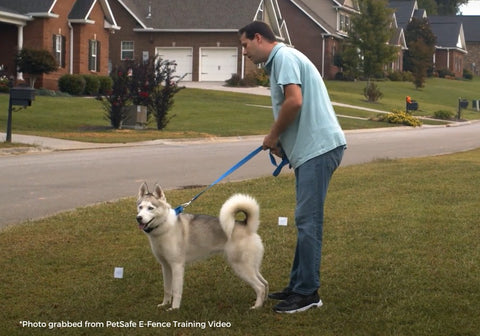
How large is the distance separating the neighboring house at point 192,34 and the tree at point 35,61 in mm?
18248

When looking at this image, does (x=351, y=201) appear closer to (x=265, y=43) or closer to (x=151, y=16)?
(x=265, y=43)

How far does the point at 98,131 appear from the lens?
90.6 feet

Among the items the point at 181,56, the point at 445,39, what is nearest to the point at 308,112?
the point at 181,56

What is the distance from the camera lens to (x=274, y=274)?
7.73 m

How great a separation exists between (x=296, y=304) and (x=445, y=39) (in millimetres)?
93341

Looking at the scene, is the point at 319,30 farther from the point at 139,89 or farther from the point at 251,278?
the point at 251,278

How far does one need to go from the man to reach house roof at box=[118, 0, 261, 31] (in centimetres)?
5058

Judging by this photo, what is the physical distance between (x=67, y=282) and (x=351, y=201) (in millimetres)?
5571

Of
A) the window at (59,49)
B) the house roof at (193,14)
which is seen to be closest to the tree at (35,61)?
the window at (59,49)

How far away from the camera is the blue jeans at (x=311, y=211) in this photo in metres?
6.34

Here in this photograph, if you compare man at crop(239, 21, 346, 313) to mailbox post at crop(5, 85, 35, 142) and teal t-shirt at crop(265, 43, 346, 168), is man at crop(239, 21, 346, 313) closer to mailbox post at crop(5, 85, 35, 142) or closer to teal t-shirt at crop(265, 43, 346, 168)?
teal t-shirt at crop(265, 43, 346, 168)

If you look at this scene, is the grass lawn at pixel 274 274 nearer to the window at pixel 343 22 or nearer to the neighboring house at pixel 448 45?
the window at pixel 343 22

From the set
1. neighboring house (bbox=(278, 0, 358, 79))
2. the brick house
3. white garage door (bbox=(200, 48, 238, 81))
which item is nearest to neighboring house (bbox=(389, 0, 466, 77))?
the brick house

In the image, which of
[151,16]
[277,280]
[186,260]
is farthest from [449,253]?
[151,16]
